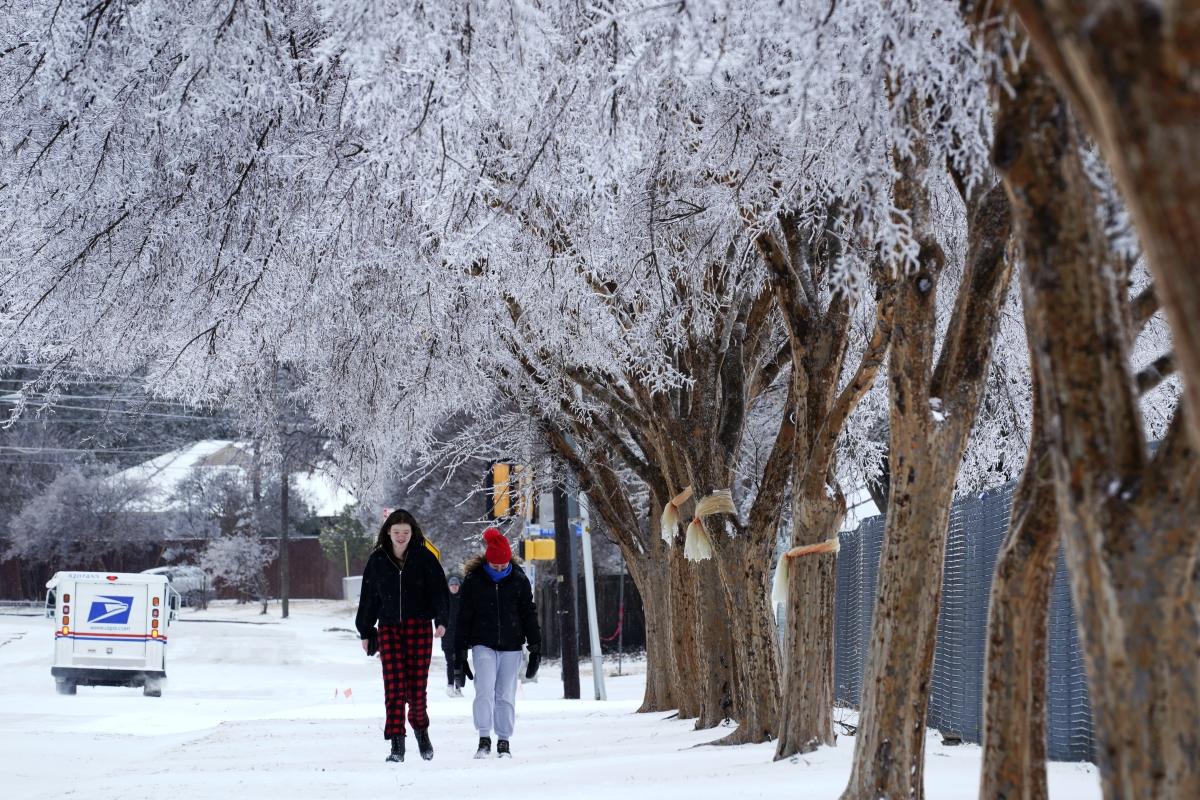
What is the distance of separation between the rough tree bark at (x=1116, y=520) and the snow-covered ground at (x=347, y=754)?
4.14 m

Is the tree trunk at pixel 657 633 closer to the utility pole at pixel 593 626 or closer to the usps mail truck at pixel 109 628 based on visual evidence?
the utility pole at pixel 593 626

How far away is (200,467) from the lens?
55906 millimetres

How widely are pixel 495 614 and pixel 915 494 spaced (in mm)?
4916

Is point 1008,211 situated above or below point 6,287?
below

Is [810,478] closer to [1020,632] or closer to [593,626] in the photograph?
[1020,632]

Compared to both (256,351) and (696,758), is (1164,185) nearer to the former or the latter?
(696,758)

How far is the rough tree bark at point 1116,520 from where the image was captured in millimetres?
3428

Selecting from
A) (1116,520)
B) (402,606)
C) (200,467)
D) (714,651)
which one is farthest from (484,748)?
(200,467)

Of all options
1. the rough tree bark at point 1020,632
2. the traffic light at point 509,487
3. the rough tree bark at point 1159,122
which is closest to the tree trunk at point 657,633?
the traffic light at point 509,487

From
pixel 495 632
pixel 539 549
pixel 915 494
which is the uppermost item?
pixel 539 549

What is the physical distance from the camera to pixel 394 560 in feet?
33.6

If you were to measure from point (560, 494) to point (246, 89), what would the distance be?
50.6 feet

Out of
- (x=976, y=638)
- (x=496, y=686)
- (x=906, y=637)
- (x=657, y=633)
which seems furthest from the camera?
(x=657, y=633)

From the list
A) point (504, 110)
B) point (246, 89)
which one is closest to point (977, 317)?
point (504, 110)
